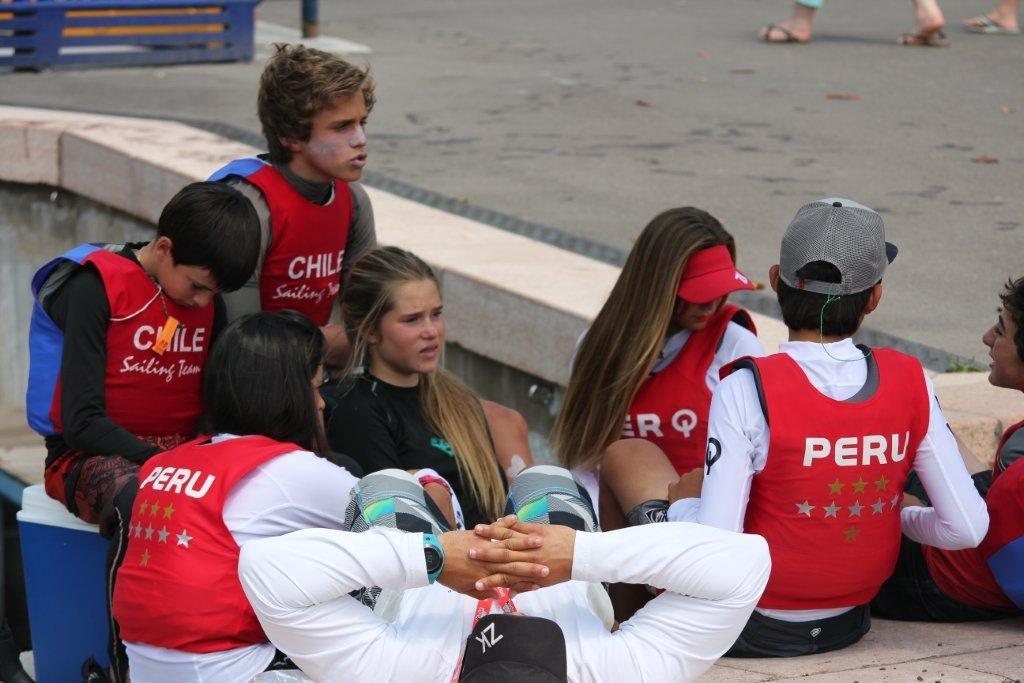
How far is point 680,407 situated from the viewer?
155 inches

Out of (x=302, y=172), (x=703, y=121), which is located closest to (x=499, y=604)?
(x=302, y=172)

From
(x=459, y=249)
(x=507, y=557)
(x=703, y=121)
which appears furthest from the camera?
(x=703, y=121)

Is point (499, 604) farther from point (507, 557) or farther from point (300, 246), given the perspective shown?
point (300, 246)

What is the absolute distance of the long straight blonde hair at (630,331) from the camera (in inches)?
153

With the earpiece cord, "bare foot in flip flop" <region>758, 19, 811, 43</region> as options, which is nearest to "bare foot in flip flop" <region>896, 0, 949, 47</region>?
"bare foot in flip flop" <region>758, 19, 811, 43</region>

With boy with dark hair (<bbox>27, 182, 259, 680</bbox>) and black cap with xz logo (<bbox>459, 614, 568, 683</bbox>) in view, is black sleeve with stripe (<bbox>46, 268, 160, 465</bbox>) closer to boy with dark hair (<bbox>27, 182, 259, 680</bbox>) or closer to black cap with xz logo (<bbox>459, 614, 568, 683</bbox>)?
boy with dark hair (<bbox>27, 182, 259, 680</bbox>)

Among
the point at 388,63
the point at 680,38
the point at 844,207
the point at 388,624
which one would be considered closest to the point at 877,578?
the point at 844,207

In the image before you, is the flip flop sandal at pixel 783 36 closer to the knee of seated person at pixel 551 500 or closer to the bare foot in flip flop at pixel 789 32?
the bare foot in flip flop at pixel 789 32

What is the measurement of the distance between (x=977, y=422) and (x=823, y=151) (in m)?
4.34

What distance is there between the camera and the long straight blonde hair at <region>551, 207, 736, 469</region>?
3.88 meters

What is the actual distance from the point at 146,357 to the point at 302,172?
853 millimetres

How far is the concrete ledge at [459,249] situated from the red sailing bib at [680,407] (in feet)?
2.52

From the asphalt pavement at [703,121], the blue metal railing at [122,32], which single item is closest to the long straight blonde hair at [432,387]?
the asphalt pavement at [703,121]

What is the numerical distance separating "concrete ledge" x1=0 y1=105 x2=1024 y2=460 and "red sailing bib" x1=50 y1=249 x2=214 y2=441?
1.61 m
